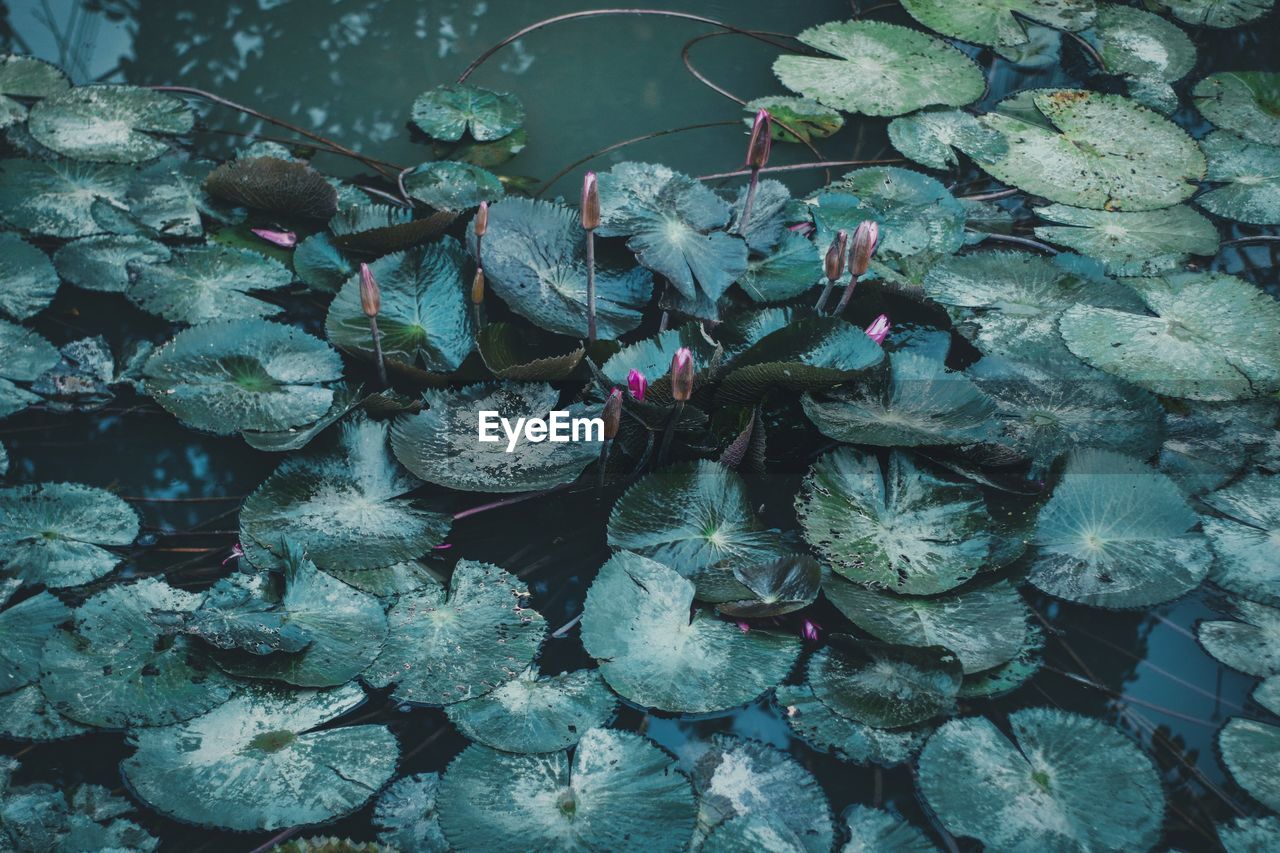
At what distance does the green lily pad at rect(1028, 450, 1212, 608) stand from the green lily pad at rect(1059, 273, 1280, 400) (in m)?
0.41

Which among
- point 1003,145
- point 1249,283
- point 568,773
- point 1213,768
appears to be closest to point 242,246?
point 568,773

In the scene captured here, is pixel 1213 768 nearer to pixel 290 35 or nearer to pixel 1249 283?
pixel 1249 283

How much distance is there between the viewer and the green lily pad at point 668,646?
6.34ft

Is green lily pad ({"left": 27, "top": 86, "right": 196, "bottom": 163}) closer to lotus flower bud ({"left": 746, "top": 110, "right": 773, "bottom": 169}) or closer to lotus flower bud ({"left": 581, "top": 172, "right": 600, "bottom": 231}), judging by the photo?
lotus flower bud ({"left": 581, "top": 172, "right": 600, "bottom": 231})

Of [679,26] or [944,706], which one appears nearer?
[944,706]

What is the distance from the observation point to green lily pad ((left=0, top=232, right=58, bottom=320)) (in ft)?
8.92

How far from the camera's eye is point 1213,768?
1970 mm

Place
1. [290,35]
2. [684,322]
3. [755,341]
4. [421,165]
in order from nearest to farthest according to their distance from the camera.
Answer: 1. [755,341]
2. [684,322]
3. [421,165]
4. [290,35]

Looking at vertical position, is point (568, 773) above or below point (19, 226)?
below

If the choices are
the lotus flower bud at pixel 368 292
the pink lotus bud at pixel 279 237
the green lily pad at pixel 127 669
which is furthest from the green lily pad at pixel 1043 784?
the pink lotus bud at pixel 279 237

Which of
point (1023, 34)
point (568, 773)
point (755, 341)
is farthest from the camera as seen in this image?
point (1023, 34)

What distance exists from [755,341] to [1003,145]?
1643 mm

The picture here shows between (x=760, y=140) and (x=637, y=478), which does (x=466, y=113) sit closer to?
(x=760, y=140)

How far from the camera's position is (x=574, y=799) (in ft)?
5.78
